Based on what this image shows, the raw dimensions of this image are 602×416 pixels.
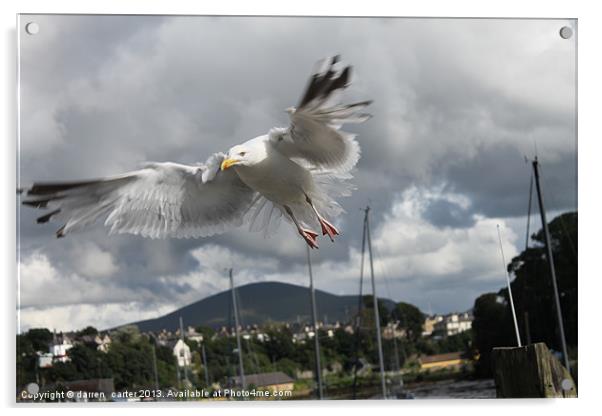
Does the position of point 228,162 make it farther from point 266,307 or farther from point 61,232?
point 266,307

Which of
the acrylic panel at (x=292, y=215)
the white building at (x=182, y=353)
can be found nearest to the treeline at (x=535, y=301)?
the acrylic panel at (x=292, y=215)

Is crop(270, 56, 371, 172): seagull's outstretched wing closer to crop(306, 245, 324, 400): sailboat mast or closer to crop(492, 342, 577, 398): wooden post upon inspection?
crop(306, 245, 324, 400): sailboat mast

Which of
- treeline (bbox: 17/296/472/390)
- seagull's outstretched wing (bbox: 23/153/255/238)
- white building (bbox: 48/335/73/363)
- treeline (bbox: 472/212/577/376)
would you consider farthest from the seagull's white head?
treeline (bbox: 472/212/577/376)

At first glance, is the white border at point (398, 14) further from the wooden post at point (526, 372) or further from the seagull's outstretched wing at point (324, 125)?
the wooden post at point (526, 372)

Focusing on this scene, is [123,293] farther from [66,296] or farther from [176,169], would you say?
[176,169]

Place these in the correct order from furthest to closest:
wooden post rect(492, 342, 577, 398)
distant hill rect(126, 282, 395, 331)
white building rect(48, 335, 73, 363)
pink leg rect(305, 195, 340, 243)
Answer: distant hill rect(126, 282, 395, 331), pink leg rect(305, 195, 340, 243), white building rect(48, 335, 73, 363), wooden post rect(492, 342, 577, 398)

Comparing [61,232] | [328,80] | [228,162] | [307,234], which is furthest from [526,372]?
[61,232]
